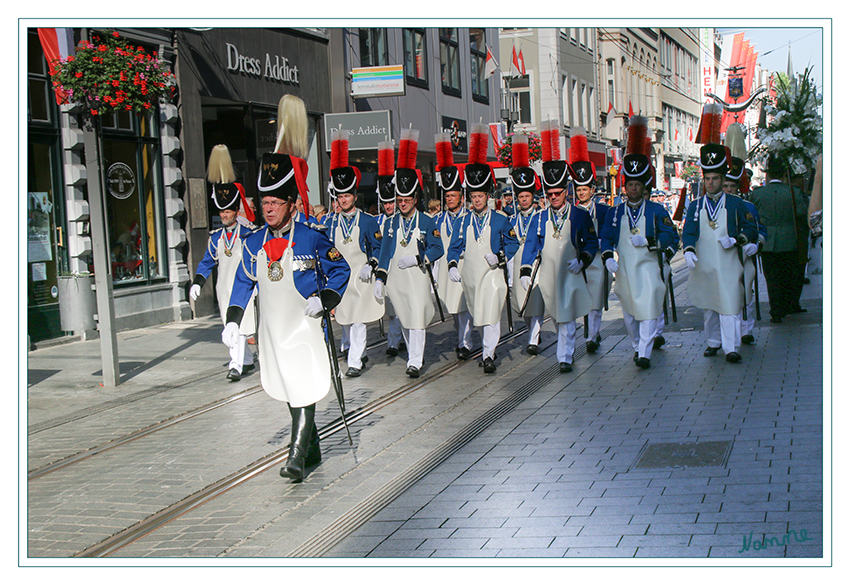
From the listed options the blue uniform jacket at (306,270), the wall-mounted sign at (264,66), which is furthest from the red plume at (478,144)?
the wall-mounted sign at (264,66)

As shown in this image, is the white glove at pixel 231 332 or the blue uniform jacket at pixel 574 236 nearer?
the white glove at pixel 231 332

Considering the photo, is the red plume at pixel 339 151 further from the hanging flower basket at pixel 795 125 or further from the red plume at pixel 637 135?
the hanging flower basket at pixel 795 125

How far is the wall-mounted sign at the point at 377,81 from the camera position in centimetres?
1908

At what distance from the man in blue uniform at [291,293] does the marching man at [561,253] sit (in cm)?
394

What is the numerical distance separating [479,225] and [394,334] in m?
1.91

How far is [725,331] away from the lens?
912 centimetres

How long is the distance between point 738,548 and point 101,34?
791 centimetres

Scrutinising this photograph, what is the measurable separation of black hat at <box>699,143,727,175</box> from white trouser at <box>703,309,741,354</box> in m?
1.46

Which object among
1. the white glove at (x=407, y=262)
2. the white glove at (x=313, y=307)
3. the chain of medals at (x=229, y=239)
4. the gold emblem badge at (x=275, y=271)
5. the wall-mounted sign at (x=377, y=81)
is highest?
the wall-mounted sign at (x=377, y=81)

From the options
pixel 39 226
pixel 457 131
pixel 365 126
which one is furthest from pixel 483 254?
pixel 457 131

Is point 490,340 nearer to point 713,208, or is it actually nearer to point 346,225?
point 346,225

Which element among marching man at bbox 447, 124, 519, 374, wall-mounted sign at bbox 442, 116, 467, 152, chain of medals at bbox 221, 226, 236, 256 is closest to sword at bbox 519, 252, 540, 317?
marching man at bbox 447, 124, 519, 374

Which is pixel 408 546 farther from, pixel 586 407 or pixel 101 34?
pixel 101 34

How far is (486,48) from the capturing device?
2936 centimetres
